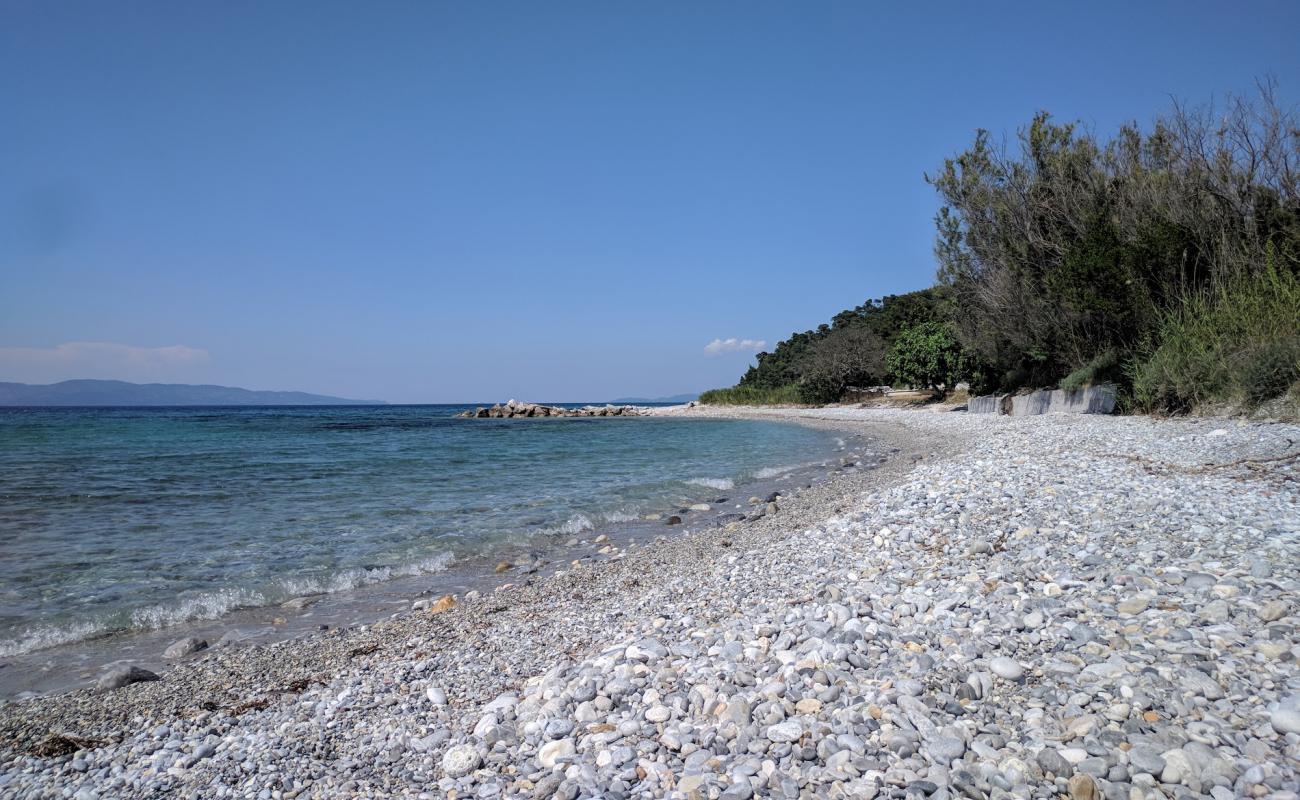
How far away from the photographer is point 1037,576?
14.6 ft

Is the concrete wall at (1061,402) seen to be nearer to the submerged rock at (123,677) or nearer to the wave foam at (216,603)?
the wave foam at (216,603)

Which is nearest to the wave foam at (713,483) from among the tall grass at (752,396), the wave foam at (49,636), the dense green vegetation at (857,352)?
the wave foam at (49,636)

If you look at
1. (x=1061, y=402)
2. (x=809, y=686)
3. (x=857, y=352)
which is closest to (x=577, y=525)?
(x=809, y=686)

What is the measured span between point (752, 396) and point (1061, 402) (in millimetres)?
47482

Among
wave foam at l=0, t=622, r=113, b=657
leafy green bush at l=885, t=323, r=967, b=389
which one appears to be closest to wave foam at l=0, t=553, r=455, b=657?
wave foam at l=0, t=622, r=113, b=657

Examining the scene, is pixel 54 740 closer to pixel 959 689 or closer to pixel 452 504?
pixel 959 689

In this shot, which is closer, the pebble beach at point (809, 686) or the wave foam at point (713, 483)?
the pebble beach at point (809, 686)

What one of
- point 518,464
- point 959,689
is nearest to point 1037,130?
point 518,464

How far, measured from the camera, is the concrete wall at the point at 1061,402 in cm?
1750

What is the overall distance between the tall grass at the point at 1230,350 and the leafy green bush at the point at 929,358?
1984 centimetres

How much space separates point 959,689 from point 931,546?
2.73 m

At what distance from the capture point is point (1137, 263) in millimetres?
16469

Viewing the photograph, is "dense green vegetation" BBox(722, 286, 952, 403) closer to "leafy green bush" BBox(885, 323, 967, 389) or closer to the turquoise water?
"leafy green bush" BBox(885, 323, 967, 389)

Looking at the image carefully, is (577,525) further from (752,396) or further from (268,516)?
(752,396)
